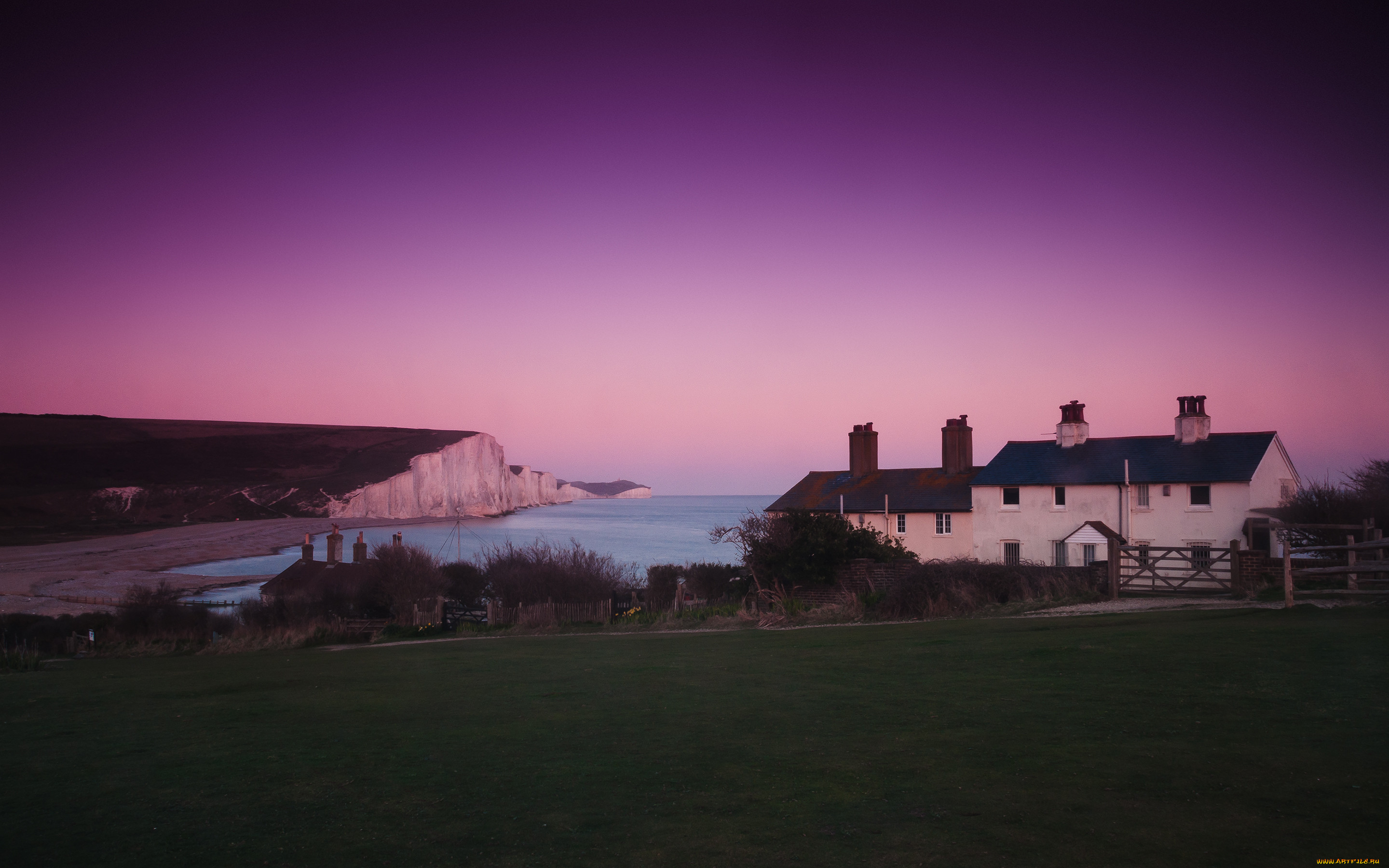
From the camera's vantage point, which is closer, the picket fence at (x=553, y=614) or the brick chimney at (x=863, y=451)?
the picket fence at (x=553, y=614)

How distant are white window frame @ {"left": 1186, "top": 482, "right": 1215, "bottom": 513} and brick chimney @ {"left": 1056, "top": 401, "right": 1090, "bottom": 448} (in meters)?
5.83

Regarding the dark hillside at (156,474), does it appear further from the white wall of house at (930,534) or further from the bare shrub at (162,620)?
the white wall of house at (930,534)

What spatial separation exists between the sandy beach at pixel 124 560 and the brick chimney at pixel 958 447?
143 feet

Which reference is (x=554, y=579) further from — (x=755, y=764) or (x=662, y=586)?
(x=755, y=764)

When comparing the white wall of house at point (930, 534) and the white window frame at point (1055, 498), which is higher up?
the white window frame at point (1055, 498)

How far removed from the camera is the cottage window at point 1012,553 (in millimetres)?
39531

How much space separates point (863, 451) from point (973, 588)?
26.1 meters

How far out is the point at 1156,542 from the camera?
35594mm

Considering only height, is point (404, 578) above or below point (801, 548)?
below

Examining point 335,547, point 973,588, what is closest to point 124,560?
point 335,547

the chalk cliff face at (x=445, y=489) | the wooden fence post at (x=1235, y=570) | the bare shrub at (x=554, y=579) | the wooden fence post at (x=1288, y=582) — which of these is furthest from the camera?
the chalk cliff face at (x=445, y=489)

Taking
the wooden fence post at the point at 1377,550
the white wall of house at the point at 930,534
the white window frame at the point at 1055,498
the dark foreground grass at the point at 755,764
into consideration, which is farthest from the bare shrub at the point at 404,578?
Result: the white window frame at the point at 1055,498

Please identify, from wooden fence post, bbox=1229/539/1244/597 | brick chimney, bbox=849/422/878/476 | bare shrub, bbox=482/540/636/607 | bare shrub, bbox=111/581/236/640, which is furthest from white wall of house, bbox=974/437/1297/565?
bare shrub, bbox=111/581/236/640

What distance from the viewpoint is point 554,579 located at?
31.6 m
